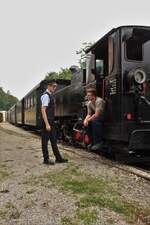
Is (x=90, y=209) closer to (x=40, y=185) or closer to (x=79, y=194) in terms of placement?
(x=79, y=194)

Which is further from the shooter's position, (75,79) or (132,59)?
(75,79)

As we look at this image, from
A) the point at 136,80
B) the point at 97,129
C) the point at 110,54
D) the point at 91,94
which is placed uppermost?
the point at 110,54

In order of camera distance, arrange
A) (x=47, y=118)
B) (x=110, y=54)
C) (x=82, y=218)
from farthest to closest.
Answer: (x=110, y=54), (x=47, y=118), (x=82, y=218)

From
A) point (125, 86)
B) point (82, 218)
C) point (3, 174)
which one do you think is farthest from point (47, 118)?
point (82, 218)

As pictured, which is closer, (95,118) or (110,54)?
(110,54)

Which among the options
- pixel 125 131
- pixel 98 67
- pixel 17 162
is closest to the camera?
pixel 125 131

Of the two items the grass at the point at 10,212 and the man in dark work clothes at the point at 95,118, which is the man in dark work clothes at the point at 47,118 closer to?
the man in dark work clothes at the point at 95,118

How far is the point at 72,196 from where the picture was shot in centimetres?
476

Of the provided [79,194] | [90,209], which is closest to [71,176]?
[79,194]

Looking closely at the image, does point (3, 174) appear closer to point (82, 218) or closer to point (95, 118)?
point (95, 118)

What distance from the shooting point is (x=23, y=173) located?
664cm

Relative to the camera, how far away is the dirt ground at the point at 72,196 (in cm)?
389

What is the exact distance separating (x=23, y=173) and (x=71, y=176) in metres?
1.02

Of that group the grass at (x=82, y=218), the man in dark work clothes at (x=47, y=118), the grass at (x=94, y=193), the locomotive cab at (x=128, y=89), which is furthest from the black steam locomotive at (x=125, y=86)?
the grass at (x=82, y=218)
